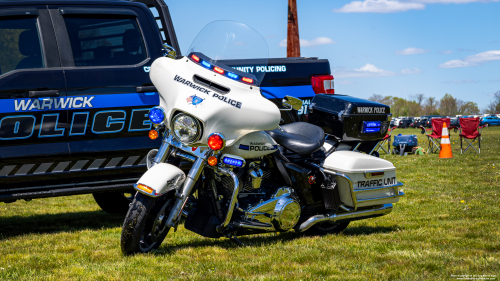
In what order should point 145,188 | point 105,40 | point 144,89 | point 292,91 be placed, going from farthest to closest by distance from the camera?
point 292,91, point 105,40, point 144,89, point 145,188

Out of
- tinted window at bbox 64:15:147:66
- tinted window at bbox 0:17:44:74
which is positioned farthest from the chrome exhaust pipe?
tinted window at bbox 0:17:44:74

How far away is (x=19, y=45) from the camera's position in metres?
4.49

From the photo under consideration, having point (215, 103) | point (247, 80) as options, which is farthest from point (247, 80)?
point (215, 103)

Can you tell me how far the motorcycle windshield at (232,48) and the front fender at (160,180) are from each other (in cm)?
82

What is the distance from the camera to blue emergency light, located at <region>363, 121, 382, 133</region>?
4566mm

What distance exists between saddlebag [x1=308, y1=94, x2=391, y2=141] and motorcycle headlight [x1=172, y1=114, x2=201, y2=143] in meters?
1.57

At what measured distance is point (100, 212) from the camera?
21.0 ft

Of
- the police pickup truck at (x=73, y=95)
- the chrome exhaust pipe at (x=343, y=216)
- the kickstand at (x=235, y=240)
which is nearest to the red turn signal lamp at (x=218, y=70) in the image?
the police pickup truck at (x=73, y=95)

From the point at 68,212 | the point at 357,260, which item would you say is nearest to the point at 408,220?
the point at 357,260

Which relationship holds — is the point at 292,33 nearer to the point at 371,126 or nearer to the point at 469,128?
the point at 469,128

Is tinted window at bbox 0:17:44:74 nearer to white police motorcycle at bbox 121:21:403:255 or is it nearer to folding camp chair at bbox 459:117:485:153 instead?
white police motorcycle at bbox 121:21:403:255

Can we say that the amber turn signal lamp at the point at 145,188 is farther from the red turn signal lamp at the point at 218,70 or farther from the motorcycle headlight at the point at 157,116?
the red turn signal lamp at the point at 218,70

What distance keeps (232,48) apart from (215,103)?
21.8 inches

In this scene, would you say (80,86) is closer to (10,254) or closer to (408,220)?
(10,254)
